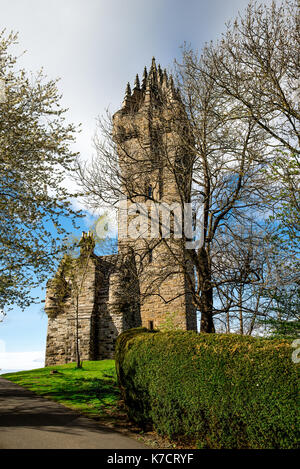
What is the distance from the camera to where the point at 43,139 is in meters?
11.4

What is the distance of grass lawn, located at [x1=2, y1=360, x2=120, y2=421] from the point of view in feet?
30.1

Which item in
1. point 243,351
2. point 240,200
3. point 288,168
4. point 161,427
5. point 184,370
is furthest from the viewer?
point 240,200

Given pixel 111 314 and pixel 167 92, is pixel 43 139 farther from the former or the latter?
pixel 111 314

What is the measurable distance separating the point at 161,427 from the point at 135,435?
811mm

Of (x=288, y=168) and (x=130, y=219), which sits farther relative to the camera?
(x=130, y=219)

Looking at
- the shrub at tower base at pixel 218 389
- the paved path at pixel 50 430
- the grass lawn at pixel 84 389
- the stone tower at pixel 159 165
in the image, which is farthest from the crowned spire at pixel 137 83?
the paved path at pixel 50 430

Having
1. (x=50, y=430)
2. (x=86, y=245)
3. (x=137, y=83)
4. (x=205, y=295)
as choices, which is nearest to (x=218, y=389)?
(x=50, y=430)

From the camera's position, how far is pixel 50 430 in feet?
22.7

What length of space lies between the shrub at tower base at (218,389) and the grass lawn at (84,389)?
6.18ft

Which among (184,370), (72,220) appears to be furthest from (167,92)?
(184,370)

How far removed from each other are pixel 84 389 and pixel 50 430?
4655 millimetres

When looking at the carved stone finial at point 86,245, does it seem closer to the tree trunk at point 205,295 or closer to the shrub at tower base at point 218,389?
the tree trunk at point 205,295

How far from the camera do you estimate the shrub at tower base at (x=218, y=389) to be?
4637 mm

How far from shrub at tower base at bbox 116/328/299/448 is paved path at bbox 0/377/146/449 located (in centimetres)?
98
